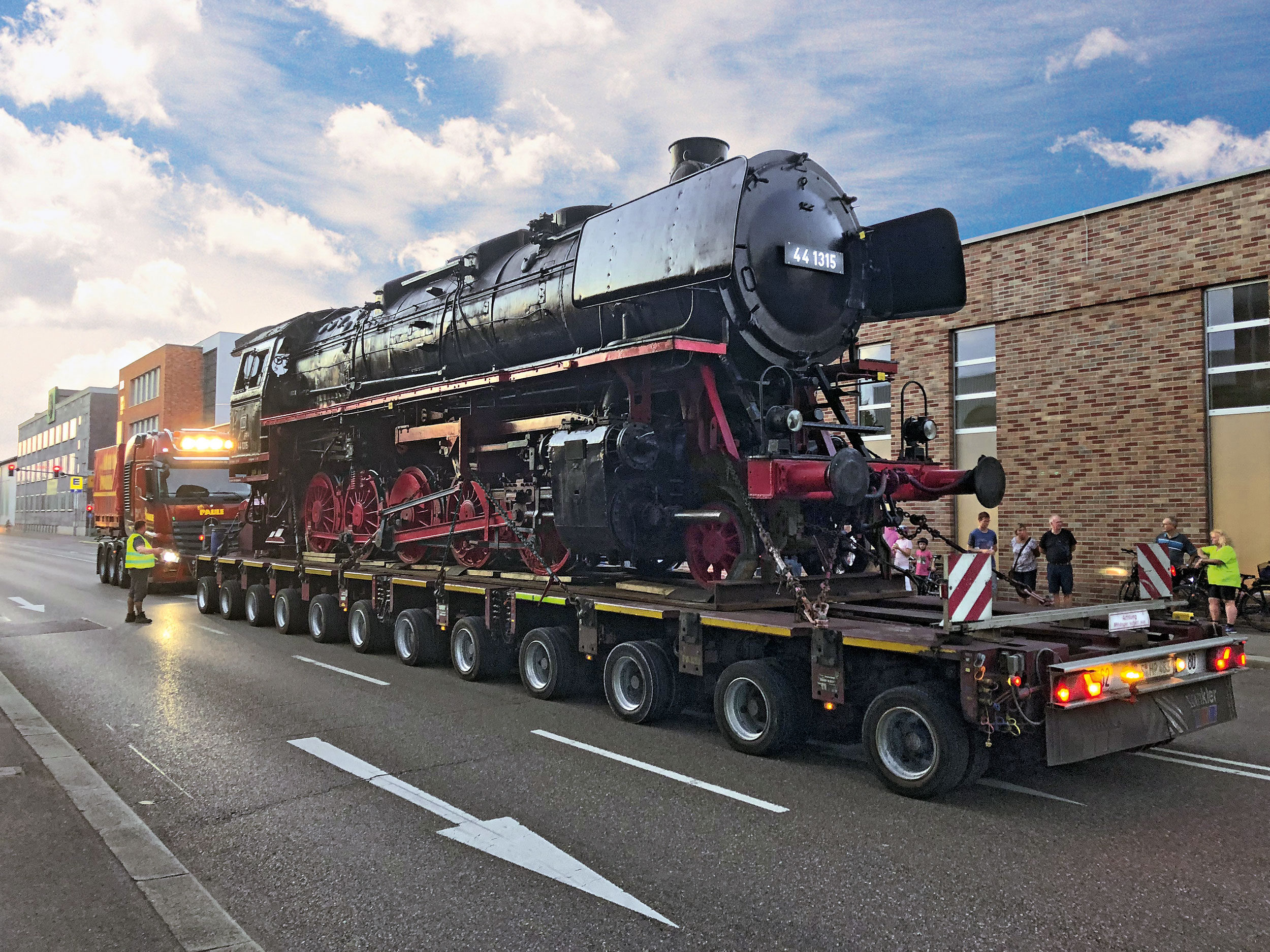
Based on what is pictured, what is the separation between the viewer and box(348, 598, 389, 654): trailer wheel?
36.8ft

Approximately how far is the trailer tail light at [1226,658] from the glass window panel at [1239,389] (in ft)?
27.6

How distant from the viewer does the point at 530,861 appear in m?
4.52

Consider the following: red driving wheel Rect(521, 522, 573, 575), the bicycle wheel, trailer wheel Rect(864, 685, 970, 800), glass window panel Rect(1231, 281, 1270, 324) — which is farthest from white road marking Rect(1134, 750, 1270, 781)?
glass window panel Rect(1231, 281, 1270, 324)

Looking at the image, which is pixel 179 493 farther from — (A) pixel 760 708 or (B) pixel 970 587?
(B) pixel 970 587

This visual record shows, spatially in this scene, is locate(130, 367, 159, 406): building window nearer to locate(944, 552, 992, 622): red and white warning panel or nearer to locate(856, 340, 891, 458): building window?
locate(856, 340, 891, 458): building window

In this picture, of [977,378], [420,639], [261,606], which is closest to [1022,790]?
[420,639]

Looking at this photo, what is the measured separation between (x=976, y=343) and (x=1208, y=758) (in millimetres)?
10561

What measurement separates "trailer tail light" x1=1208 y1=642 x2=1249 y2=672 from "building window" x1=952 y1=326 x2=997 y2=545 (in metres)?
9.64

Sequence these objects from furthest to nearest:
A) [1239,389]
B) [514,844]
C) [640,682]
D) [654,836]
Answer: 1. [1239,389]
2. [640,682]
3. [654,836]
4. [514,844]

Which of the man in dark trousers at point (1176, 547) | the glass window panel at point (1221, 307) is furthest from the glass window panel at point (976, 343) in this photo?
the man in dark trousers at point (1176, 547)

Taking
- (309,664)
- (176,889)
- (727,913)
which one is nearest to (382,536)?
(309,664)

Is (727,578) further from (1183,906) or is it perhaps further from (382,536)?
(382,536)

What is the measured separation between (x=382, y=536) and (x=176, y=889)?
25.4 feet

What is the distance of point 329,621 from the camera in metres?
12.1
